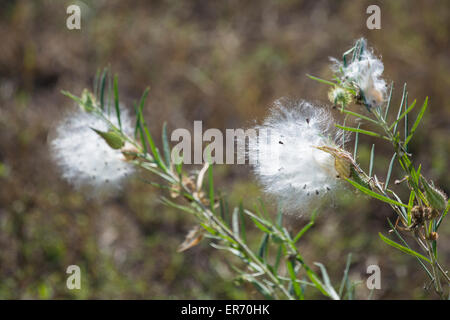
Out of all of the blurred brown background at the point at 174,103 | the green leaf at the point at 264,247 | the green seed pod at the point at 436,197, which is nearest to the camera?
the green seed pod at the point at 436,197

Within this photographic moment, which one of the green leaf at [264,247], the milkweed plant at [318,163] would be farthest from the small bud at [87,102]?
the green leaf at [264,247]

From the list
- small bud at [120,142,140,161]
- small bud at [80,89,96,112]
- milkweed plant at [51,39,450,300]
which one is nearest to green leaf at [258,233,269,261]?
milkweed plant at [51,39,450,300]

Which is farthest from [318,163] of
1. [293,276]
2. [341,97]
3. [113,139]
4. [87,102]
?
[87,102]

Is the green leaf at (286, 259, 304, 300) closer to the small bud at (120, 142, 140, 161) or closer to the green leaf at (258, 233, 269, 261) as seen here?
the green leaf at (258, 233, 269, 261)

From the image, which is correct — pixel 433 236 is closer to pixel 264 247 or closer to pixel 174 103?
pixel 264 247

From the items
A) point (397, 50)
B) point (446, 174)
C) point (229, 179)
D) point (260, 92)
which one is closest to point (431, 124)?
point (446, 174)

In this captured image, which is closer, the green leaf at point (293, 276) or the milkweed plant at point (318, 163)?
the milkweed plant at point (318, 163)

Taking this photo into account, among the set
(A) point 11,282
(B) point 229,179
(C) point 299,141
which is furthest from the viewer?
(B) point 229,179

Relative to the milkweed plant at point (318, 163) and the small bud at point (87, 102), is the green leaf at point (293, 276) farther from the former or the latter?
the small bud at point (87, 102)
